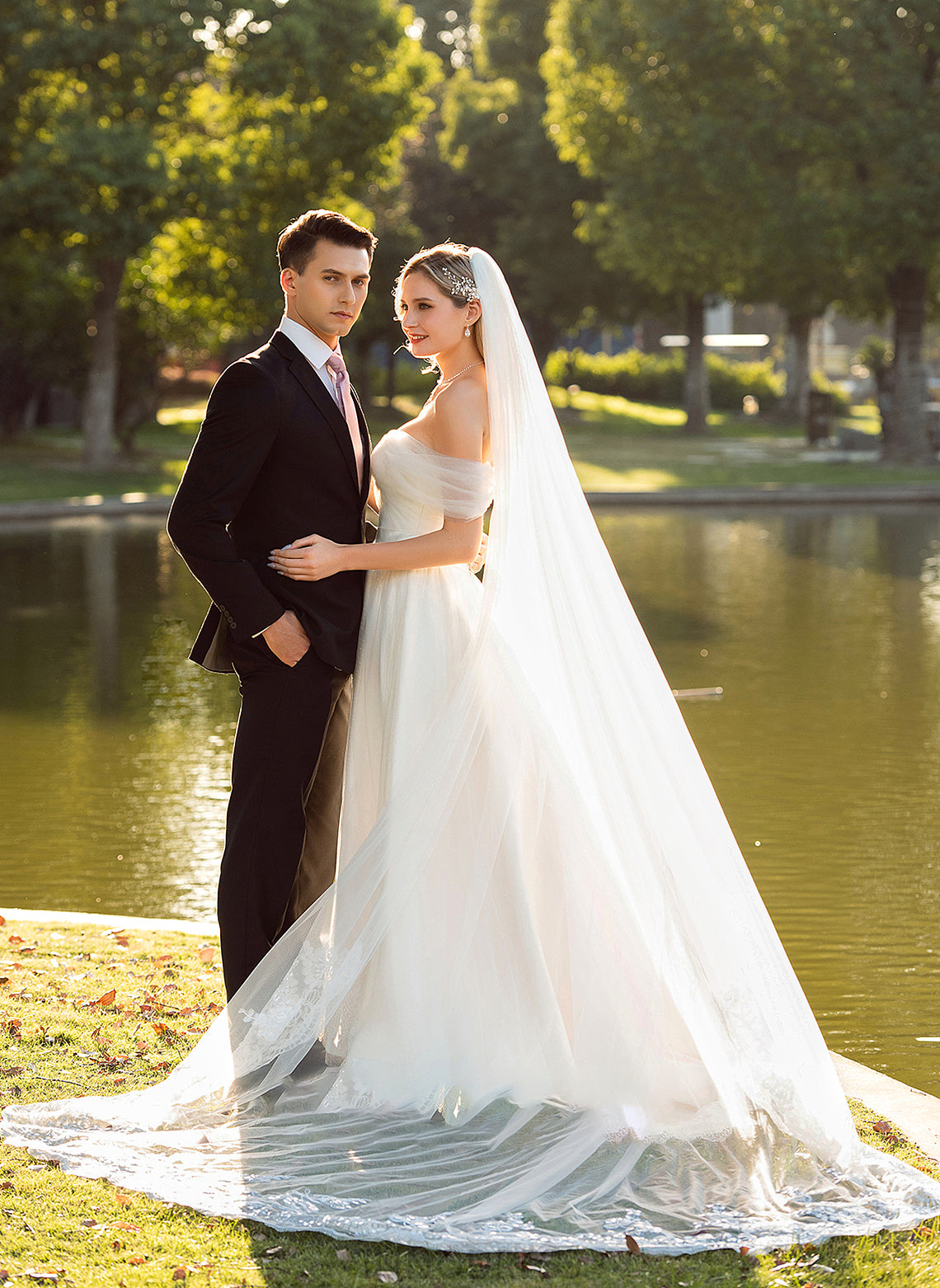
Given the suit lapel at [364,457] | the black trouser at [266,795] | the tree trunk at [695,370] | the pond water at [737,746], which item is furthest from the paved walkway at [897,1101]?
the tree trunk at [695,370]

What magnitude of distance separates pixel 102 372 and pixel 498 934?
1012 inches

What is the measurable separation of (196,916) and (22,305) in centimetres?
2680

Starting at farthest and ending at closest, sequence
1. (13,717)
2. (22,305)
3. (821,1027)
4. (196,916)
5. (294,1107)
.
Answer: (22,305) → (13,717) → (196,916) → (821,1027) → (294,1107)

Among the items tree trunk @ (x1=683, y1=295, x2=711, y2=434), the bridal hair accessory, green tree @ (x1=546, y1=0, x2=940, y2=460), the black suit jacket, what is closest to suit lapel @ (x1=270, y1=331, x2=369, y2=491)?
the black suit jacket

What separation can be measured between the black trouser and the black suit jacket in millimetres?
114

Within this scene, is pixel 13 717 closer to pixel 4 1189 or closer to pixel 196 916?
pixel 196 916

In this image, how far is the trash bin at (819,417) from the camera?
1470 inches

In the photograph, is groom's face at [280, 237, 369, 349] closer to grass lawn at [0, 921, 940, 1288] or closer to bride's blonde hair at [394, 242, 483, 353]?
bride's blonde hair at [394, 242, 483, 353]

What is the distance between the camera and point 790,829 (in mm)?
7816

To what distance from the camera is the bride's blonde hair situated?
4.21m

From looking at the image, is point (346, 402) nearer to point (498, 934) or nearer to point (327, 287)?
point (327, 287)

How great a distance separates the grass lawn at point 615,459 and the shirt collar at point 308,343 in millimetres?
21450

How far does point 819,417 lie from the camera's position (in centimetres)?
3734

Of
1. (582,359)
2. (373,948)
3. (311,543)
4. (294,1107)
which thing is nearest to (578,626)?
(311,543)
